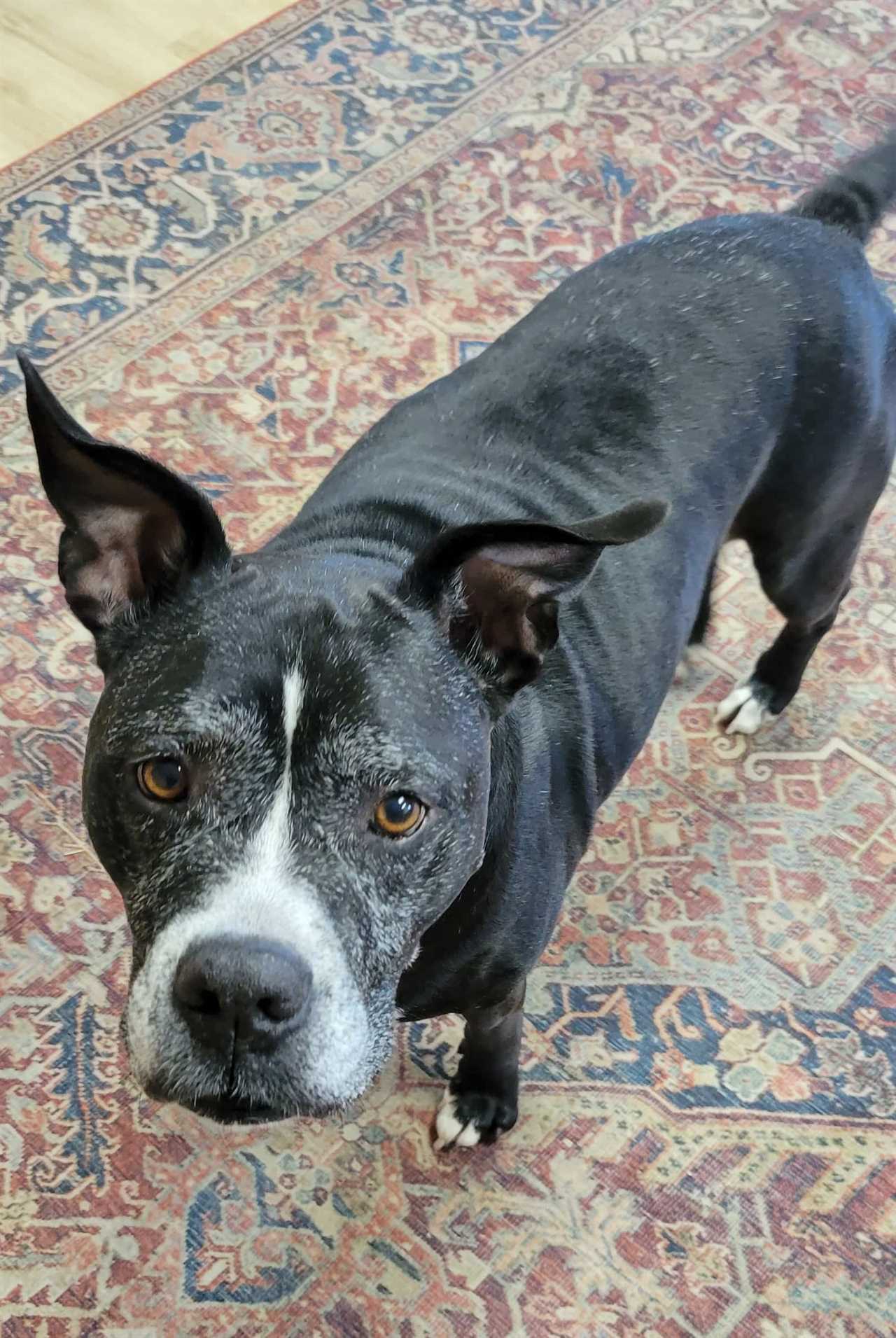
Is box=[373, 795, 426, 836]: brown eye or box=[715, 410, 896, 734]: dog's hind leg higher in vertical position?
box=[373, 795, 426, 836]: brown eye

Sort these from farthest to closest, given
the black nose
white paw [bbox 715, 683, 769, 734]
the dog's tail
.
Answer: white paw [bbox 715, 683, 769, 734], the dog's tail, the black nose

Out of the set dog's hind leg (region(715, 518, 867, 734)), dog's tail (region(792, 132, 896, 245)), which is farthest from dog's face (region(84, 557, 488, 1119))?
dog's tail (region(792, 132, 896, 245))

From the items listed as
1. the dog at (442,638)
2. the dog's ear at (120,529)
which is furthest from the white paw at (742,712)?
the dog's ear at (120,529)

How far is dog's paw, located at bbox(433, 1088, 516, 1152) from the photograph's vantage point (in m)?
2.30

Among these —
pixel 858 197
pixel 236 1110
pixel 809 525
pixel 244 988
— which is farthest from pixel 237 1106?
pixel 858 197

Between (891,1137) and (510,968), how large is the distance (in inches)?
41.1

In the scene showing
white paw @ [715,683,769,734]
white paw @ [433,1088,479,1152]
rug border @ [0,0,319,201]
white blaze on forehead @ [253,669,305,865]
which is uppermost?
white blaze on forehead @ [253,669,305,865]

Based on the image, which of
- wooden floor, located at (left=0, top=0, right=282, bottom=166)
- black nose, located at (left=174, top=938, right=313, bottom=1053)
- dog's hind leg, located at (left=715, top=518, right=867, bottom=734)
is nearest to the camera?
black nose, located at (left=174, top=938, right=313, bottom=1053)

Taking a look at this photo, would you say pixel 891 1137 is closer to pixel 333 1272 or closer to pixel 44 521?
pixel 333 1272

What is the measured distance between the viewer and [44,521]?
307cm

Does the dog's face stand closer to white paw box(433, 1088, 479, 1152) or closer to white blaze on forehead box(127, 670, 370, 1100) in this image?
white blaze on forehead box(127, 670, 370, 1100)

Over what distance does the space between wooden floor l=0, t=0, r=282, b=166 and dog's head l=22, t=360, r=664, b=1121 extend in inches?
108

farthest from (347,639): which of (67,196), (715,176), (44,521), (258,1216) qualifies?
(715,176)

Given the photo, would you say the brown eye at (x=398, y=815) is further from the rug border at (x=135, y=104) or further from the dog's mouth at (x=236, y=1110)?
the rug border at (x=135, y=104)
